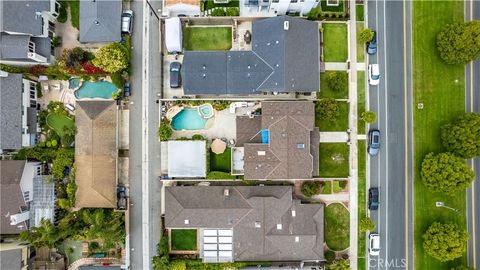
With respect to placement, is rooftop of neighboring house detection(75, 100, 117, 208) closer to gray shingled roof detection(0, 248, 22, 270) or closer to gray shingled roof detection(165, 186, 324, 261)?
gray shingled roof detection(165, 186, 324, 261)

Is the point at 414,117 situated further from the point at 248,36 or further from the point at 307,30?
the point at 248,36

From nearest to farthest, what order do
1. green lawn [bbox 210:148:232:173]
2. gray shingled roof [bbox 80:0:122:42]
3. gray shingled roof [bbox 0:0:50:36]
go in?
1. gray shingled roof [bbox 0:0:50:36]
2. gray shingled roof [bbox 80:0:122:42]
3. green lawn [bbox 210:148:232:173]

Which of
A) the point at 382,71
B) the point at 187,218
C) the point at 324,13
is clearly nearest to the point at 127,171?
the point at 187,218

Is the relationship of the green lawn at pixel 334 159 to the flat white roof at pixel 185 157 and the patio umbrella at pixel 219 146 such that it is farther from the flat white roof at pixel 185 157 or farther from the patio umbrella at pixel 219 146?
the flat white roof at pixel 185 157

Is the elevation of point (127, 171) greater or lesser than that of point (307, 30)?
lesser

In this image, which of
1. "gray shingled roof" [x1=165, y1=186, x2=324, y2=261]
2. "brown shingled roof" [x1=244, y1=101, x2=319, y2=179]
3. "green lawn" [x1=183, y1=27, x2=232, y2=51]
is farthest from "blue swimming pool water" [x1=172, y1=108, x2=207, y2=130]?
"green lawn" [x1=183, y1=27, x2=232, y2=51]

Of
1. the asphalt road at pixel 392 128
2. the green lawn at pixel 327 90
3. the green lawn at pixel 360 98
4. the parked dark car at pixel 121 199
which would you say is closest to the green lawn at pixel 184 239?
the parked dark car at pixel 121 199
